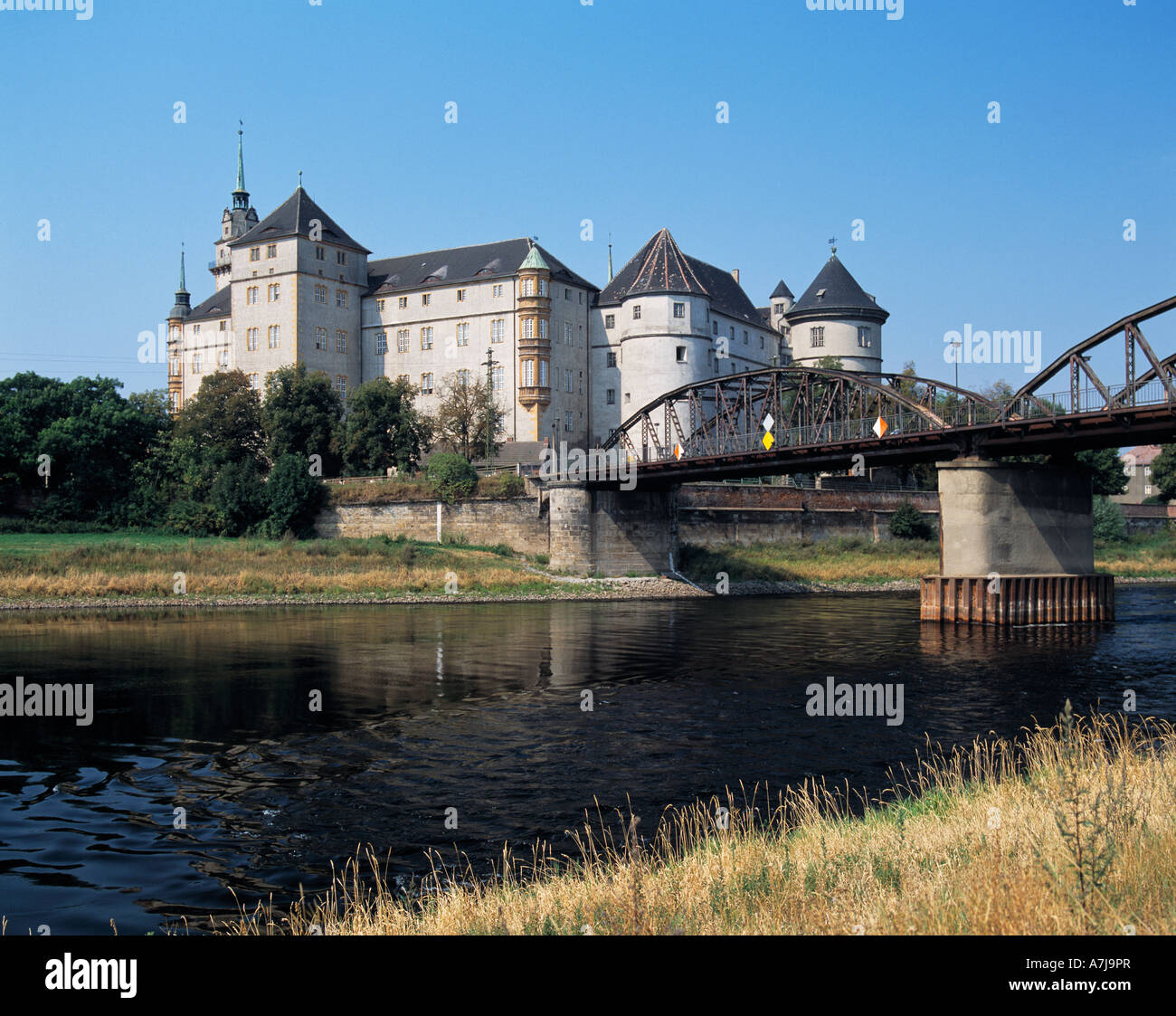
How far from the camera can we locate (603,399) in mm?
106750

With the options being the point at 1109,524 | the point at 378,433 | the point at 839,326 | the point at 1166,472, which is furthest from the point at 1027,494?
the point at 839,326

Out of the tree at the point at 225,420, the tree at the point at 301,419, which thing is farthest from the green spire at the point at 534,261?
the tree at the point at 225,420

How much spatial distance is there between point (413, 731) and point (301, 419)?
222 feet

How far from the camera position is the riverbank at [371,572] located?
55438 mm

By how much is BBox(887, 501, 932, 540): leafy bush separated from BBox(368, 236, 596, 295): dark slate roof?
40.8 m

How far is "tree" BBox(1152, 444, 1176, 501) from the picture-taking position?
93.6 meters

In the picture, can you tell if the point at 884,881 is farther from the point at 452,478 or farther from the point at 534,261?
the point at 534,261

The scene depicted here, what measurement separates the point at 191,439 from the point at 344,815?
72.2m

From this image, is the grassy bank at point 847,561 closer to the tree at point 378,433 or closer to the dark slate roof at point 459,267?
the tree at point 378,433

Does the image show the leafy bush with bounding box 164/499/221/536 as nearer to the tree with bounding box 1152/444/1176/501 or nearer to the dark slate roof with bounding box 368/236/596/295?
the dark slate roof with bounding box 368/236/596/295

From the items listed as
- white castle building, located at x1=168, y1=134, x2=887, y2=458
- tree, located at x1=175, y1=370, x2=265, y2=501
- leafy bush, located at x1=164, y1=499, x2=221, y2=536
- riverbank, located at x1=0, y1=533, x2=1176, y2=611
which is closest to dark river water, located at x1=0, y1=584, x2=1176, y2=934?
riverbank, located at x1=0, y1=533, x2=1176, y2=611

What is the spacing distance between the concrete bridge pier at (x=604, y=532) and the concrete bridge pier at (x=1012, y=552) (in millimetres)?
25938

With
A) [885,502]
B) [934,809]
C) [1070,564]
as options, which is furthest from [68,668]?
[885,502]
